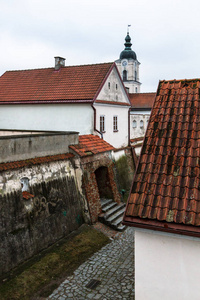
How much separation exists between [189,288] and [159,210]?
57.1 inches

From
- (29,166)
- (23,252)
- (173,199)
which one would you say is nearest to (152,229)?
(173,199)

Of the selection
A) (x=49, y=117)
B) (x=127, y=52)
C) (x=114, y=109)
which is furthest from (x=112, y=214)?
(x=127, y=52)

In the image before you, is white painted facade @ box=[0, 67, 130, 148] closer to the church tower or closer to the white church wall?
the white church wall

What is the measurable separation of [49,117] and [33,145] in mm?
7337

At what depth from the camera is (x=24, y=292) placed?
7.51 meters

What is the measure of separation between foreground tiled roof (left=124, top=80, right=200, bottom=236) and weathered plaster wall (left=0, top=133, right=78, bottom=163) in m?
5.66

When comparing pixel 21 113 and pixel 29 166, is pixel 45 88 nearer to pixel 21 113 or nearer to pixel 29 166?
pixel 21 113

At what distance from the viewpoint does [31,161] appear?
10234 millimetres

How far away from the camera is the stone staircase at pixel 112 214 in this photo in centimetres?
1210

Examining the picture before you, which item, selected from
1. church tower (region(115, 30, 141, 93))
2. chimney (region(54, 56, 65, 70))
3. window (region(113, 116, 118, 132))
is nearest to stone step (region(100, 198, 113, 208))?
window (region(113, 116, 118, 132))

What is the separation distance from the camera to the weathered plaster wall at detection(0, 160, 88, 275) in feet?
28.3

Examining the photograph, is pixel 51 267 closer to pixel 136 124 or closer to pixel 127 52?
pixel 136 124

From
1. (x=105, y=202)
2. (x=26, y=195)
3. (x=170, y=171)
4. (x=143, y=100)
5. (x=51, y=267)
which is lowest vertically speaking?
(x=51, y=267)

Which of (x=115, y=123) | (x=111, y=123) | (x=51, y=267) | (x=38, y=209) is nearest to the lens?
(x=51, y=267)
